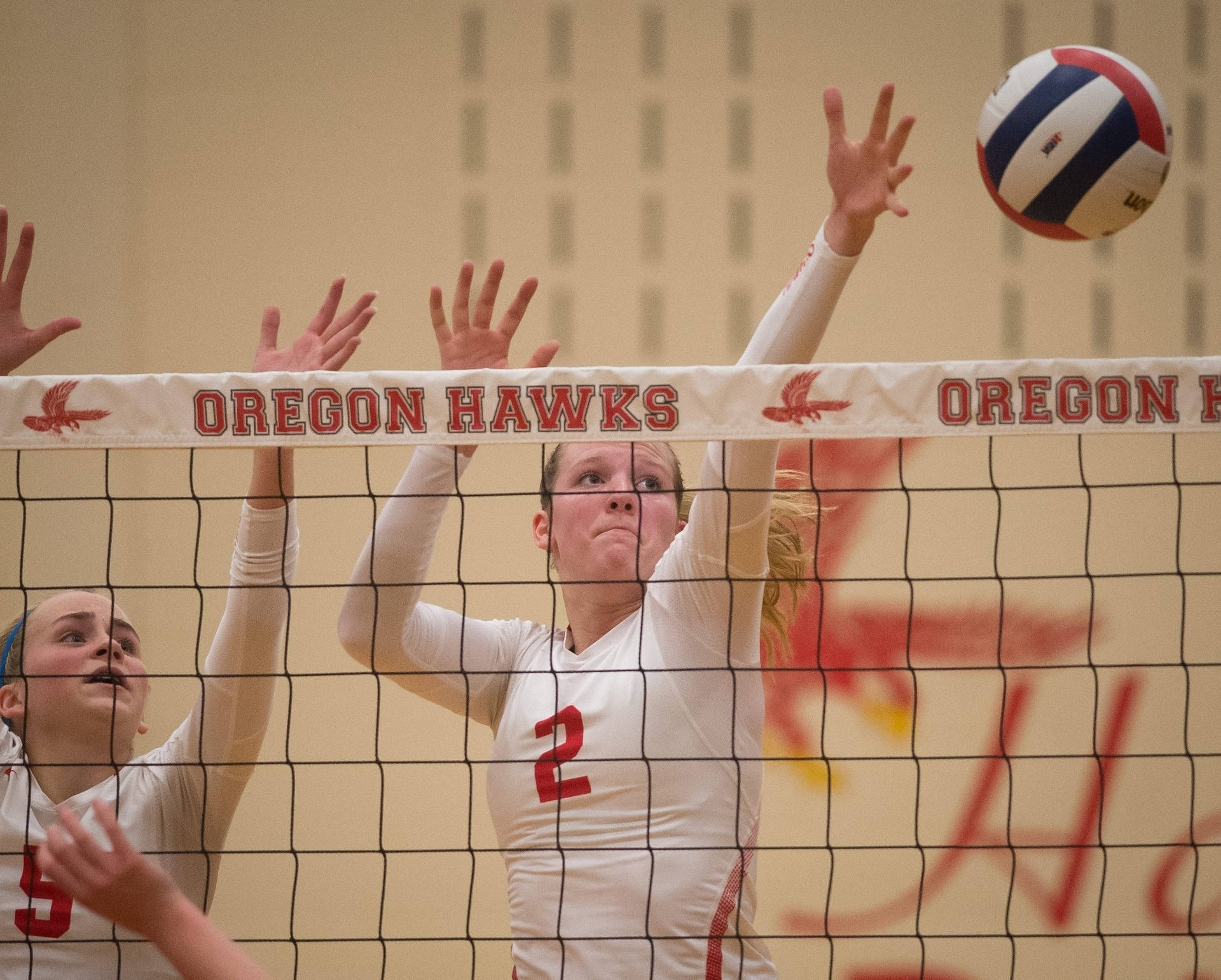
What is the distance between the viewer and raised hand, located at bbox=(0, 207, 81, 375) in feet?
7.74

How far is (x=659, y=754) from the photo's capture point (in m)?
2.12

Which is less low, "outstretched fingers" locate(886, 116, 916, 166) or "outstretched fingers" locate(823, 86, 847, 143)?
"outstretched fingers" locate(823, 86, 847, 143)

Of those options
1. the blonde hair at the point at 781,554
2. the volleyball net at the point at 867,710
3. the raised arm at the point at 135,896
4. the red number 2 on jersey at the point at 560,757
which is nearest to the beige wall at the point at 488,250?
the volleyball net at the point at 867,710

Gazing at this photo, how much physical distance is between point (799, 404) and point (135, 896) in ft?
4.08

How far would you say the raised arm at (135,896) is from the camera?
1545mm

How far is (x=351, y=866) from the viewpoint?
4387 mm

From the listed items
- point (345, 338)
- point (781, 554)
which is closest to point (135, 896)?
point (345, 338)

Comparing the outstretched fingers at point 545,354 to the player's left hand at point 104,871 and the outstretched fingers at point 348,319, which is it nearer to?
the outstretched fingers at point 348,319

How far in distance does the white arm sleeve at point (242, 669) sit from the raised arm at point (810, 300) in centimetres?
79

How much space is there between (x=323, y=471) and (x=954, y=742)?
251 centimetres

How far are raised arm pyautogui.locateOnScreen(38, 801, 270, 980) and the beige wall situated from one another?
9.24 feet

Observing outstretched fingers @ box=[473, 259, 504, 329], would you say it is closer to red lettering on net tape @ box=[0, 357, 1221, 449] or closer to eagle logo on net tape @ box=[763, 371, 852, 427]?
red lettering on net tape @ box=[0, 357, 1221, 449]

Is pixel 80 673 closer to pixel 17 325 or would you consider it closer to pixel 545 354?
pixel 17 325

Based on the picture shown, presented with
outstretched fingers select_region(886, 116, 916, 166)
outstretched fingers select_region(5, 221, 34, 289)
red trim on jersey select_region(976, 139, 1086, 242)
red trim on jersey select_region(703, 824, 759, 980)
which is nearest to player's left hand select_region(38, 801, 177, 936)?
red trim on jersey select_region(703, 824, 759, 980)
